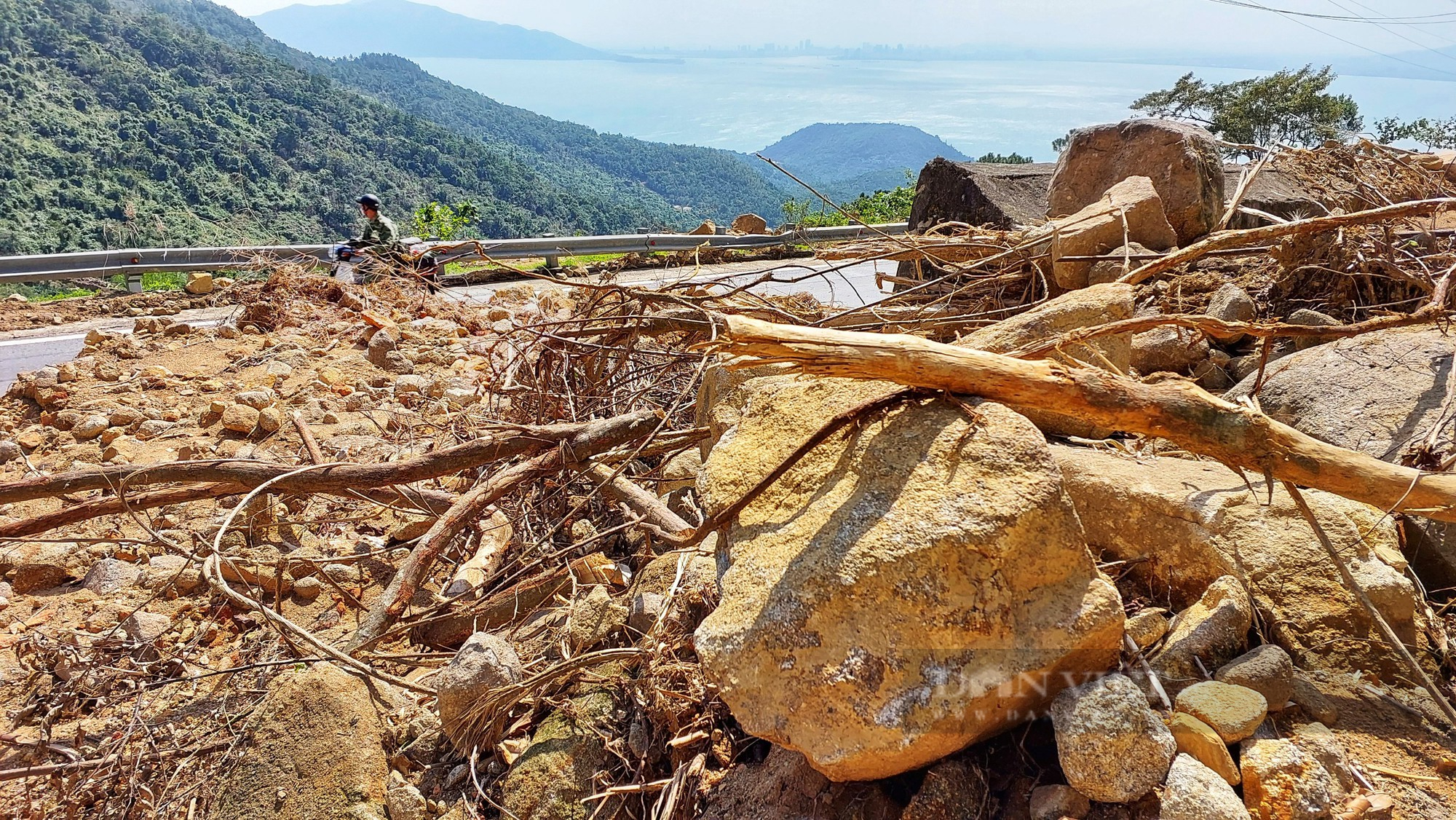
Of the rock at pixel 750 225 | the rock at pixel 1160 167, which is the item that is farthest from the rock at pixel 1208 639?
the rock at pixel 750 225

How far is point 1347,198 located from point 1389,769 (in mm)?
3461

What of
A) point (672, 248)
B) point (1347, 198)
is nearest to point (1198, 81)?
point (672, 248)

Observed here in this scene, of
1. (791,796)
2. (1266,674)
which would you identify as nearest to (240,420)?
(791,796)

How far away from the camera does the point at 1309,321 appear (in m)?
3.36

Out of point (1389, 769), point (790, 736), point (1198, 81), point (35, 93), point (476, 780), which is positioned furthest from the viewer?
point (35, 93)

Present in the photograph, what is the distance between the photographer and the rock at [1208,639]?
182cm

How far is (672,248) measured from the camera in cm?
1116

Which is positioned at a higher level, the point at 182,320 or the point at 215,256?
the point at 215,256

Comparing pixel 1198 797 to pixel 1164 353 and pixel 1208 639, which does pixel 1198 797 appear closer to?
pixel 1208 639

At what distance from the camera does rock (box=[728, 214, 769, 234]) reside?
1215cm

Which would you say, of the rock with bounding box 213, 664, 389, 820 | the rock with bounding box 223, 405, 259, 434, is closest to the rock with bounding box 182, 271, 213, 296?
the rock with bounding box 223, 405, 259, 434

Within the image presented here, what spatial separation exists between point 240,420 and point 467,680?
3004 millimetres

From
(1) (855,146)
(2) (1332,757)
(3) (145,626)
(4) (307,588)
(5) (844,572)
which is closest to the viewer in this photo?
(2) (1332,757)

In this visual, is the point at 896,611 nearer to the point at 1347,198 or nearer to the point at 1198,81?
the point at 1347,198
